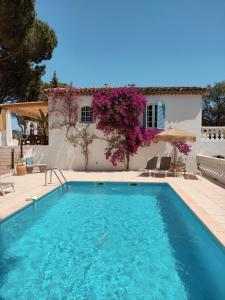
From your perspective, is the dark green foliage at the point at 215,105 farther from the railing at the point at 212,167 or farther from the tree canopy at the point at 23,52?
the tree canopy at the point at 23,52

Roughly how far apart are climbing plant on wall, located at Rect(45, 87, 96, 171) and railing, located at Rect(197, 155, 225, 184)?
7.38 m

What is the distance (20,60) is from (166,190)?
18.3 metres

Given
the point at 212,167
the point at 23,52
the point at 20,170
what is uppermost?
the point at 23,52

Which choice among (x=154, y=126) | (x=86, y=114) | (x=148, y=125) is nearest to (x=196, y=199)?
(x=154, y=126)

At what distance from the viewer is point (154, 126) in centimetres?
1712

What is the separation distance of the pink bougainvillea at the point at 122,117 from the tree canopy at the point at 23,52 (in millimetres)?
6131

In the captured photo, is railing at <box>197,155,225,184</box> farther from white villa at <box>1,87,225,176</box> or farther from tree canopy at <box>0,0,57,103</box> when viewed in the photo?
tree canopy at <box>0,0,57,103</box>

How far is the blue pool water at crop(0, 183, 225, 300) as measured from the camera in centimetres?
425

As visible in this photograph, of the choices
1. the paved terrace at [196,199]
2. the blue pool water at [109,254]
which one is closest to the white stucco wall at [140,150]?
the paved terrace at [196,199]

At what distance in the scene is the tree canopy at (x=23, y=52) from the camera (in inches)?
563

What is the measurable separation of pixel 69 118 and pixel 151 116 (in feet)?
18.8

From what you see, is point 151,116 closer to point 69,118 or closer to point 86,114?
point 86,114

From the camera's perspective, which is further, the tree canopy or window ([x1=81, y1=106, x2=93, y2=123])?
window ([x1=81, y1=106, x2=93, y2=123])

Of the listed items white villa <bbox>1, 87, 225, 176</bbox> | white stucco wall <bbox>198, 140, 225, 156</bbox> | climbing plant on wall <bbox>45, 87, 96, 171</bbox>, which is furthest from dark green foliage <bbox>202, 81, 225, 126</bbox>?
climbing plant on wall <bbox>45, 87, 96, 171</bbox>
